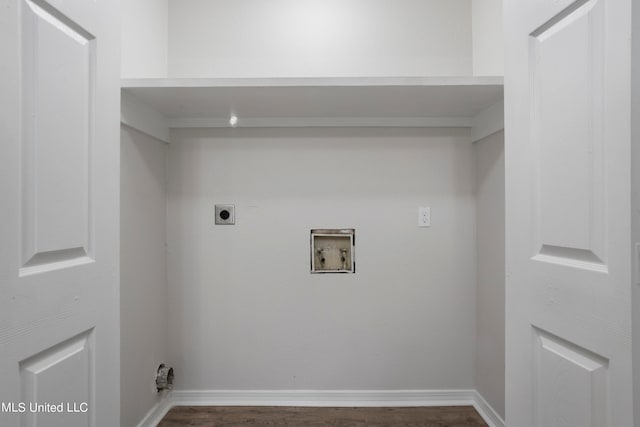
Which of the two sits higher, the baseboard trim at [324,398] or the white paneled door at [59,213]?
the white paneled door at [59,213]

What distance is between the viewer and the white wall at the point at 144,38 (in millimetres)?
1637

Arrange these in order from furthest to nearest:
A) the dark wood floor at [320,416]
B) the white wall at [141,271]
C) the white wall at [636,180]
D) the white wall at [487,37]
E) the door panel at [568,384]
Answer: the dark wood floor at [320,416] < the white wall at [487,37] < the white wall at [141,271] < the door panel at [568,384] < the white wall at [636,180]

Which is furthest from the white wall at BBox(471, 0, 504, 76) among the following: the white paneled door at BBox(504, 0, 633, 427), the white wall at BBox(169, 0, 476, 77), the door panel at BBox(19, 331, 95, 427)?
the door panel at BBox(19, 331, 95, 427)

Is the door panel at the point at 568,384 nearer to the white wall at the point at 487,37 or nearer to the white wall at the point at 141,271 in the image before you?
the white wall at the point at 487,37

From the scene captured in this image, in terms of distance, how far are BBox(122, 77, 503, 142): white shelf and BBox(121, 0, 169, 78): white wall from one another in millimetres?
170

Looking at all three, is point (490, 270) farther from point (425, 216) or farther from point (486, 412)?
point (486, 412)

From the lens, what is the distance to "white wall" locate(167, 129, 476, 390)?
2070 millimetres

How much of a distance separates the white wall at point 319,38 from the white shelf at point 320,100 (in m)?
0.26

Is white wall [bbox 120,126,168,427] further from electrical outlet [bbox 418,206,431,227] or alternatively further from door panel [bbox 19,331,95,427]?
electrical outlet [bbox 418,206,431,227]

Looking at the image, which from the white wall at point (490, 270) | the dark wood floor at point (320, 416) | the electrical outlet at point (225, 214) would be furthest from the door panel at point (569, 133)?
the electrical outlet at point (225, 214)

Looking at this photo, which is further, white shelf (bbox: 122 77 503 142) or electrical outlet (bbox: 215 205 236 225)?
electrical outlet (bbox: 215 205 236 225)

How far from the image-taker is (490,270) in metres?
1.90
